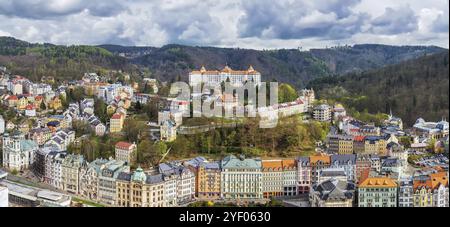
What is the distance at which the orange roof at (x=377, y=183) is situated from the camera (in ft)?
22.1

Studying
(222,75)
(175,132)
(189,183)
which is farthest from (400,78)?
(189,183)

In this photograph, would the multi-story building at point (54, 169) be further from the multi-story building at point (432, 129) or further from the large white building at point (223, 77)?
the multi-story building at point (432, 129)

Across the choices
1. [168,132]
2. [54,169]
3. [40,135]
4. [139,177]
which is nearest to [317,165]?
[139,177]

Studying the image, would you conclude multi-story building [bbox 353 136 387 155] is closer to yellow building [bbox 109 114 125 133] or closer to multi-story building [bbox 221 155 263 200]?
multi-story building [bbox 221 155 263 200]

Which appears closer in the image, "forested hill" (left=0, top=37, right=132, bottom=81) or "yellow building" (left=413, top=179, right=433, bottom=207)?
"yellow building" (left=413, top=179, right=433, bottom=207)

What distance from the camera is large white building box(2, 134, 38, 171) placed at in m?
9.30

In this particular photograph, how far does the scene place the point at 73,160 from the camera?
27.6ft

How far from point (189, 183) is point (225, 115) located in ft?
11.1

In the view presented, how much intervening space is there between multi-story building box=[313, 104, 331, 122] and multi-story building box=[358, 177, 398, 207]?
18.2 ft

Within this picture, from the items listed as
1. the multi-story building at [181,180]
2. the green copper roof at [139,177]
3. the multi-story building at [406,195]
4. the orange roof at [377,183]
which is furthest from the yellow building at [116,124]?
the multi-story building at [406,195]

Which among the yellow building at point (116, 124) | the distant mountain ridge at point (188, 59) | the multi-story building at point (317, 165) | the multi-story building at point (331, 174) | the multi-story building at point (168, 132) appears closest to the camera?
the multi-story building at point (331, 174)

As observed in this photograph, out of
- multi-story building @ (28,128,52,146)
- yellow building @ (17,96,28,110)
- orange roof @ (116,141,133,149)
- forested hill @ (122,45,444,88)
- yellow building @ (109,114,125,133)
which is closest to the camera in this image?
orange roof @ (116,141,133,149)

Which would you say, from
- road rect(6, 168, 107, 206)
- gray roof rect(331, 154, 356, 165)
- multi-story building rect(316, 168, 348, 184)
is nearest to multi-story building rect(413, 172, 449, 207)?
multi-story building rect(316, 168, 348, 184)

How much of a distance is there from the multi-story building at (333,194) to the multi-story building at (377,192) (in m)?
0.13
